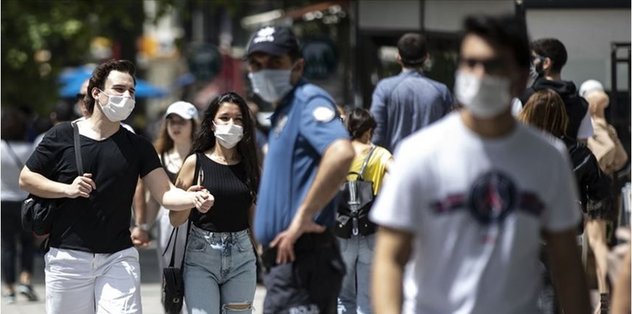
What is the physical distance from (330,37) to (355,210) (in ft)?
38.8

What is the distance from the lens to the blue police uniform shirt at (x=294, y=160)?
5871 millimetres

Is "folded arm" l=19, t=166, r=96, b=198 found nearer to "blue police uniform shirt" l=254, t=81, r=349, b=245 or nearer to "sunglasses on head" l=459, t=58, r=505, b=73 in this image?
"blue police uniform shirt" l=254, t=81, r=349, b=245

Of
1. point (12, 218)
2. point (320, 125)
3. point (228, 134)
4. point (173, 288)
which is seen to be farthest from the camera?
point (12, 218)

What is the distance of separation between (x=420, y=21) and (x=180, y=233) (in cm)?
776

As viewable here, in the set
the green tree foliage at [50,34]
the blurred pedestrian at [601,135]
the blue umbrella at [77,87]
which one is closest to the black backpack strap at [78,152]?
the blurred pedestrian at [601,135]

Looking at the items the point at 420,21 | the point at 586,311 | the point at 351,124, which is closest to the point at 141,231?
the point at 351,124

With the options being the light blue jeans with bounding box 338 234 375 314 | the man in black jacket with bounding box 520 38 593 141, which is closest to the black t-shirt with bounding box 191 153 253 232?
the light blue jeans with bounding box 338 234 375 314

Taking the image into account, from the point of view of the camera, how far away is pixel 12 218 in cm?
1377

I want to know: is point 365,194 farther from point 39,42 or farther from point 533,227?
point 39,42

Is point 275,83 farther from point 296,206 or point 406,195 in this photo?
point 406,195

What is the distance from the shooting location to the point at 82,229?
24.6 feet

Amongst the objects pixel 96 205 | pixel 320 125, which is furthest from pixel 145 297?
pixel 320 125

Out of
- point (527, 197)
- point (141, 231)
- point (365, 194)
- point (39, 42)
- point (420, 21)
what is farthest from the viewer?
point (39, 42)

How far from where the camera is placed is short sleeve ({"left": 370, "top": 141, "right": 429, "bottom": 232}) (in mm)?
4590
